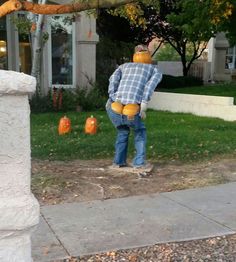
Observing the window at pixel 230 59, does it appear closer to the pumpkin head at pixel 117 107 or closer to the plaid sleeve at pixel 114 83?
the plaid sleeve at pixel 114 83

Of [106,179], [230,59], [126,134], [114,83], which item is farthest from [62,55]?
[230,59]

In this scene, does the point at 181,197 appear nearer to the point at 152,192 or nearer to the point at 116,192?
the point at 152,192

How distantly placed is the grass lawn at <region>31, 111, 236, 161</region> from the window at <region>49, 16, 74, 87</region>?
4.62 meters

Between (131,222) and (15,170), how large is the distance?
8.31 ft

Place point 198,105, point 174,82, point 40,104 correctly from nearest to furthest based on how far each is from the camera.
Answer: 1. point 40,104
2. point 198,105
3. point 174,82

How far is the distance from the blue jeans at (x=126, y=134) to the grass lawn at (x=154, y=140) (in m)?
0.87

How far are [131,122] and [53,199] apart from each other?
1598 mm

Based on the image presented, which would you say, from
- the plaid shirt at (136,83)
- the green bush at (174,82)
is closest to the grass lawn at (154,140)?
the plaid shirt at (136,83)

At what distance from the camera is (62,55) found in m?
16.5

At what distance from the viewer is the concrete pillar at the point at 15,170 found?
233 centimetres

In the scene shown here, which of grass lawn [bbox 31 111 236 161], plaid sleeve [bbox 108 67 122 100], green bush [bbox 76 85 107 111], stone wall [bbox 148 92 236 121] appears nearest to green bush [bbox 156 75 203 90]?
stone wall [bbox 148 92 236 121]

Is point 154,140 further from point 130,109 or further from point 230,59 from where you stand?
point 230,59

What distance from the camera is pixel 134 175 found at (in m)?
6.56

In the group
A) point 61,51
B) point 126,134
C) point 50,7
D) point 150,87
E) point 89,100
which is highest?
point 50,7
